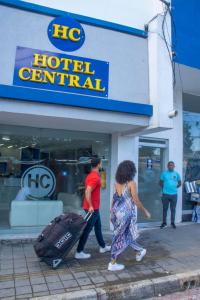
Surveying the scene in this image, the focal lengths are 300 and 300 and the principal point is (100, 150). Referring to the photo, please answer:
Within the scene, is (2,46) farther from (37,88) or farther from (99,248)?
(99,248)

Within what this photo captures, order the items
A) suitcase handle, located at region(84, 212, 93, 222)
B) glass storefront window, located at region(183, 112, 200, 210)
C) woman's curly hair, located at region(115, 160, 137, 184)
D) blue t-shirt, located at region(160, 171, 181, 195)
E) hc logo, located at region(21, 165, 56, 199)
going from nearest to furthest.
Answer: woman's curly hair, located at region(115, 160, 137, 184)
suitcase handle, located at region(84, 212, 93, 222)
hc logo, located at region(21, 165, 56, 199)
blue t-shirt, located at region(160, 171, 181, 195)
glass storefront window, located at region(183, 112, 200, 210)

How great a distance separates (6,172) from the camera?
6.81 metres

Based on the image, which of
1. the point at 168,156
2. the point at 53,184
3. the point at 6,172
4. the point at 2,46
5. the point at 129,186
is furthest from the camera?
the point at 168,156

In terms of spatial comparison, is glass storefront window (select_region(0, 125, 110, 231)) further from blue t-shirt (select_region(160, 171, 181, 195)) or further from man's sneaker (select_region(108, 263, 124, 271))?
man's sneaker (select_region(108, 263, 124, 271))

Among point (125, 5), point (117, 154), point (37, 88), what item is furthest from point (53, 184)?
point (125, 5)

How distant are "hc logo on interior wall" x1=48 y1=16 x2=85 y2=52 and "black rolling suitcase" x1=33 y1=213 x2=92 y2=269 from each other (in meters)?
3.38

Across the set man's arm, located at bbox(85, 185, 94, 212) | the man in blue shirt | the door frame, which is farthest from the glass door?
man's arm, located at bbox(85, 185, 94, 212)

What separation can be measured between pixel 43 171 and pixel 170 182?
10.7 feet

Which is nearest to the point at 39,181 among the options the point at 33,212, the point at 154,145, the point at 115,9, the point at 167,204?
the point at 33,212

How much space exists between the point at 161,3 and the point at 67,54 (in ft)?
8.21

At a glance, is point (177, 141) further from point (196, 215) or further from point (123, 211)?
point (123, 211)

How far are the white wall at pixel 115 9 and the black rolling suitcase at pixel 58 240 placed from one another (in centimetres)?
437

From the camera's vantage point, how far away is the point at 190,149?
9.33 m

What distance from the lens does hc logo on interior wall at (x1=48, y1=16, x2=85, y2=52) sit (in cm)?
586
